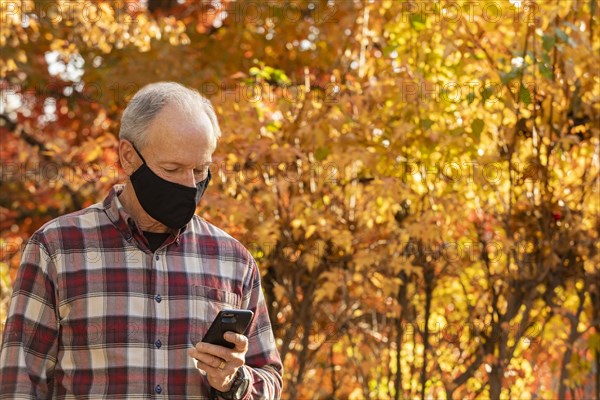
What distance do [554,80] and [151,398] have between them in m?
3.45

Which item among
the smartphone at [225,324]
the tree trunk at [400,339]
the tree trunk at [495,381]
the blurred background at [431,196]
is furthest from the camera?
the tree trunk at [400,339]

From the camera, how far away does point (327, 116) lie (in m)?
5.33

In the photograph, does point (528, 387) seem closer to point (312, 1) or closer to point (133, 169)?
point (133, 169)

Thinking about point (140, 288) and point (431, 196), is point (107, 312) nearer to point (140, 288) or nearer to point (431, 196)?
point (140, 288)

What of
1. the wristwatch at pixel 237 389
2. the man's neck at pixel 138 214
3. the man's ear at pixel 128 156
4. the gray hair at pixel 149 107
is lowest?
the wristwatch at pixel 237 389

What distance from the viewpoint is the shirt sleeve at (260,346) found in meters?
2.61

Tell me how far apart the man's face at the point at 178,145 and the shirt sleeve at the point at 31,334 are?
1.10 ft

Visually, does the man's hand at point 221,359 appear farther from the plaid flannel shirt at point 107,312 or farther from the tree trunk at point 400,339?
the tree trunk at point 400,339

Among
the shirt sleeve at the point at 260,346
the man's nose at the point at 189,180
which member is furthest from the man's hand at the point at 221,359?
the man's nose at the point at 189,180

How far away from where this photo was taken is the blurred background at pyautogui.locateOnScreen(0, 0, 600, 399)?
206 inches

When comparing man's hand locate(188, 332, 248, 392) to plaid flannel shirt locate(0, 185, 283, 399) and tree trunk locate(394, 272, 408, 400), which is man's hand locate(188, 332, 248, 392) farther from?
tree trunk locate(394, 272, 408, 400)

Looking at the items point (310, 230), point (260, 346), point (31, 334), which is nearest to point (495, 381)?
point (310, 230)

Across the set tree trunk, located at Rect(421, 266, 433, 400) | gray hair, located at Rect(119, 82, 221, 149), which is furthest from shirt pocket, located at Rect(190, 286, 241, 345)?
tree trunk, located at Rect(421, 266, 433, 400)

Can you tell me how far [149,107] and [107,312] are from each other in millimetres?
483
